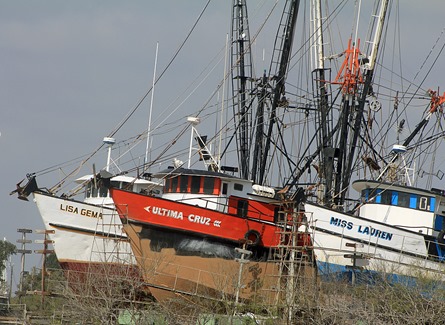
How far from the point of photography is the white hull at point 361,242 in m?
40.5

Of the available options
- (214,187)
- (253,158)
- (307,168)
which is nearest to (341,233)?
(214,187)

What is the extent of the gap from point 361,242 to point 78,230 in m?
13.3

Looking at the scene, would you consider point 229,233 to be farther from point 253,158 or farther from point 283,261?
point 253,158

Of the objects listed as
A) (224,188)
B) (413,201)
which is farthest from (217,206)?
(413,201)

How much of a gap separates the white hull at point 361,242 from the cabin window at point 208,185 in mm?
Answer: 4644

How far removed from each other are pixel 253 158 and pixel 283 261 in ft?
49.1

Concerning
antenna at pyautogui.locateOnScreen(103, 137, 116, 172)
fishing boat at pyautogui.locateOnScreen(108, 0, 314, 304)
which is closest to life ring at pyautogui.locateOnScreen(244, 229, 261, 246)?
fishing boat at pyautogui.locateOnScreen(108, 0, 314, 304)

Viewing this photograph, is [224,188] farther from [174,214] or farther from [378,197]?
[378,197]

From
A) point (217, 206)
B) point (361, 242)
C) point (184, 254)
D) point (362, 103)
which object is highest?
point (362, 103)

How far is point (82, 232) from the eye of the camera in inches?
1837

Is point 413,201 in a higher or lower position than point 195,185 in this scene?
higher

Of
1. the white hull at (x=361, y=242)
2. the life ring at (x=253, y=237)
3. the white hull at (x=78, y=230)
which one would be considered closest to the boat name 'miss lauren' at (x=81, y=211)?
the white hull at (x=78, y=230)

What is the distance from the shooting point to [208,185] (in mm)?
43844

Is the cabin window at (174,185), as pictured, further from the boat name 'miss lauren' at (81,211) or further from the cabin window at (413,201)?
the cabin window at (413,201)
